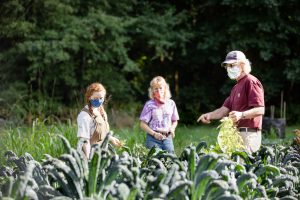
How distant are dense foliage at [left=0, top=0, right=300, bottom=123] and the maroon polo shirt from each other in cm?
1196

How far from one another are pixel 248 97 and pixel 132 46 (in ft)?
55.8

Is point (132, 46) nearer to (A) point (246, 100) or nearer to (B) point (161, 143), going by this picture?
(B) point (161, 143)

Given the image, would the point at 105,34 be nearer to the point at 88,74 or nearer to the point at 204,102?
the point at 88,74

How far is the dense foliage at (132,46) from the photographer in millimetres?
17719

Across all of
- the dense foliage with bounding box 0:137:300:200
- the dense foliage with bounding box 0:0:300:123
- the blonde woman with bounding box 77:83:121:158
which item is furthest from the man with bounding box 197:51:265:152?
the dense foliage with bounding box 0:0:300:123

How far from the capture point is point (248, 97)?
509 cm

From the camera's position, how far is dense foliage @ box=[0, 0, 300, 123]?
58.1 ft

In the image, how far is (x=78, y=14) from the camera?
19.6 metres

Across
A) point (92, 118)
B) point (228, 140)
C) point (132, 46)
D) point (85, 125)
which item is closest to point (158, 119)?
point (92, 118)

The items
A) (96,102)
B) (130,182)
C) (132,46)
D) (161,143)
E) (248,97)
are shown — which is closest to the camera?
(130,182)

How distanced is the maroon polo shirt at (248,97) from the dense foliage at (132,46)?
39.3 ft

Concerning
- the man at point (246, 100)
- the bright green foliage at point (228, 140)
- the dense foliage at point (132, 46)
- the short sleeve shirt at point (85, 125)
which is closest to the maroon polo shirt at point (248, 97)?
the man at point (246, 100)

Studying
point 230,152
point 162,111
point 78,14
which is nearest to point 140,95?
point 78,14

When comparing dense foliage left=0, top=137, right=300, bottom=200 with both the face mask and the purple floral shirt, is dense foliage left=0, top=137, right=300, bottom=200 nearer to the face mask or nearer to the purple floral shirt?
the face mask
